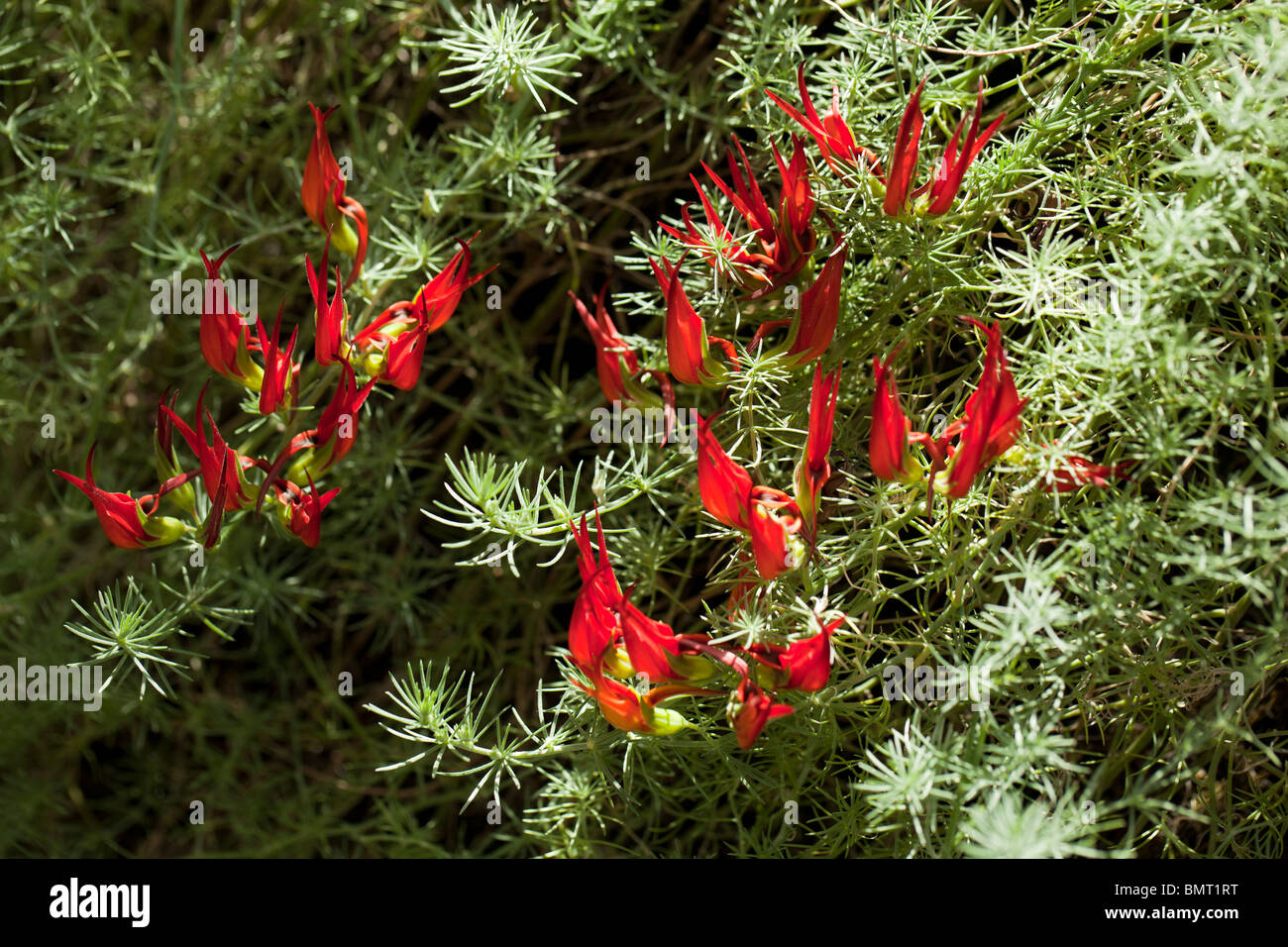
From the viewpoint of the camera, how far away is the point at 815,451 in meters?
0.68

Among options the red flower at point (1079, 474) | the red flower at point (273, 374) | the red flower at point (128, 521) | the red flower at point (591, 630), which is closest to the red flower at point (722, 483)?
the red flower at point (591, 630)

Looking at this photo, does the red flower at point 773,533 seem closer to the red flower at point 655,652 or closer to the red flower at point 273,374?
the red flower at point 655,652

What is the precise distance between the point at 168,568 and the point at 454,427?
1.14 feet

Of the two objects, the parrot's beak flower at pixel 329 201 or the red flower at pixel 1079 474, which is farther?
the parrot's beak flower at pixel 329 201

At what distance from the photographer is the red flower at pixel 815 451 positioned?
68 centimetres

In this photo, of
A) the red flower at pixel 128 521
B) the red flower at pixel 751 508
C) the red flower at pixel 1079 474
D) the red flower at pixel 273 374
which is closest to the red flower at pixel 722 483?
the red flower at pixel 751 508

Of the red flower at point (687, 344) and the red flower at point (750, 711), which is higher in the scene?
the red flower at point (687, 344)

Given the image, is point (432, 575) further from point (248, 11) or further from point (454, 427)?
point (248, 11)

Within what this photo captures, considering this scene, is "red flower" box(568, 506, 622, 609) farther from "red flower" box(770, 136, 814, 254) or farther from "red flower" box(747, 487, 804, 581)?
"red flower" box(770, 136, 814, 254)

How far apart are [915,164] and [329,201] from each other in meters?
0.45

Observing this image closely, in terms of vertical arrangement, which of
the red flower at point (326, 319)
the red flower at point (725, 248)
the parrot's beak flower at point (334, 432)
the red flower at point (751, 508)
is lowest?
the red flower at point (751, 508)

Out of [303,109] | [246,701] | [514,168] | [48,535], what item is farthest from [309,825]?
[303,109]

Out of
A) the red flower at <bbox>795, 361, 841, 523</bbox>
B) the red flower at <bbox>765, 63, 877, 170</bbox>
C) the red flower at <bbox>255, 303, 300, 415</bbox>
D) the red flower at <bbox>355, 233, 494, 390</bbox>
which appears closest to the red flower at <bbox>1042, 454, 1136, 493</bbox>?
the red flower at <bbox>795, 361, 841, 523</bbox>

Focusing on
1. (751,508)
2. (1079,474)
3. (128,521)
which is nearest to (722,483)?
(751,508)
